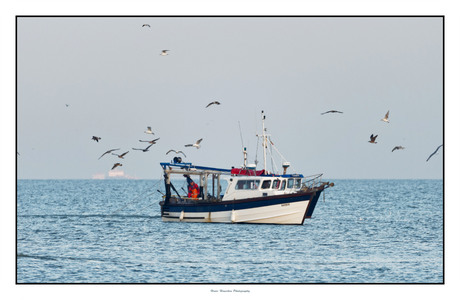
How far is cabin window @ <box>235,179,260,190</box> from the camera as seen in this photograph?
48875 mm

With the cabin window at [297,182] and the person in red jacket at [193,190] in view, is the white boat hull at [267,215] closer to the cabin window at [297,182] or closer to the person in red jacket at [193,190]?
the cabin window at [297,182]

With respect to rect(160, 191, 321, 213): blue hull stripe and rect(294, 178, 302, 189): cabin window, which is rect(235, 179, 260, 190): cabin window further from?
rect(294, 178, 302, 189): cabin window

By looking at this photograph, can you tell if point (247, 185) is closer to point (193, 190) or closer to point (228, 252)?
point (193, 190)

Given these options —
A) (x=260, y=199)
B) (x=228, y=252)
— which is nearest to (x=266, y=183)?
(x=260, y=199)

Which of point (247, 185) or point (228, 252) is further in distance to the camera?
point (247, 185)

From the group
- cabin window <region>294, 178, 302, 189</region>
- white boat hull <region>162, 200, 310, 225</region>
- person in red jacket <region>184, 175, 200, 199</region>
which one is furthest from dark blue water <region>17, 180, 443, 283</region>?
cabin window <region>294, 178, 302, 189</region>

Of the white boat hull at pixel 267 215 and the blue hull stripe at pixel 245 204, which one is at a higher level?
the blue hull stripe at pixel 245 204

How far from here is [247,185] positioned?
49.0 meters

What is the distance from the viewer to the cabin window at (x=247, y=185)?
48.9m

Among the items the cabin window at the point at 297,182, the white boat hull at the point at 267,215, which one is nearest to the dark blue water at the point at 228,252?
the white boat hull at the point at 267,215

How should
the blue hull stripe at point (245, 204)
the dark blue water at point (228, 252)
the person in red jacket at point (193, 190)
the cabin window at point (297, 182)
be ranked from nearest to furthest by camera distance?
1. the dark blue water at point (228, 252)
2. the blue hull stripe at point (245, 204)
3. the cabin window at point (297, 182)
4. the person in red jacket at point (193, 190)
